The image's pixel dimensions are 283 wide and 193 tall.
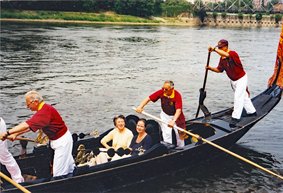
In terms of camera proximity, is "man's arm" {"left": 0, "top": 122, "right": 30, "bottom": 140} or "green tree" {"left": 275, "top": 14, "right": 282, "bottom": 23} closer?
"man's arm" {"left": 0, "top": 122, "right": 30, "bottom": 140}

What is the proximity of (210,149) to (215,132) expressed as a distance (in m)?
0.46

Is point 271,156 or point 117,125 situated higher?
point 117,125

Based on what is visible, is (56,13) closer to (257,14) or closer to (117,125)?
(257,14)

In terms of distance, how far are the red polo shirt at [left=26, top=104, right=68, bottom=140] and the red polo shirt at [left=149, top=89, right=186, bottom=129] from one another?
112 inches

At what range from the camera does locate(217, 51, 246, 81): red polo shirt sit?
11.3m

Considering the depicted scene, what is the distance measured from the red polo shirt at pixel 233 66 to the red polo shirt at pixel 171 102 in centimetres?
203

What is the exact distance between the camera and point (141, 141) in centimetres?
979

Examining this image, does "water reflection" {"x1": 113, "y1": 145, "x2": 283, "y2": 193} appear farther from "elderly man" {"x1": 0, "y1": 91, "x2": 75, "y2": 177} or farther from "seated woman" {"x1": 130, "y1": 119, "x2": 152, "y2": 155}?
"elderly man" {"x1": 0, "y1": 91, "x2": 75, "y2": 177}

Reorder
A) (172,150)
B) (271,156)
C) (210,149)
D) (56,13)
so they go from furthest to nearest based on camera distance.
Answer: (56,13), (271,156), (210,149), (172,150)

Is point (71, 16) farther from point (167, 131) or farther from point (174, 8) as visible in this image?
point (167, 131)

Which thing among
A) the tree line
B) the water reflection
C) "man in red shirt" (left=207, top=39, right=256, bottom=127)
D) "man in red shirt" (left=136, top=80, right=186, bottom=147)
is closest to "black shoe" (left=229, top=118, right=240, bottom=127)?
"man in red shirt" (left=207, top=39, right=256, bottom=127)

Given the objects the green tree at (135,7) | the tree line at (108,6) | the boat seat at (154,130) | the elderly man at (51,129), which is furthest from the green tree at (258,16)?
the elderly man at (51,129)

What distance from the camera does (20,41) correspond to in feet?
134

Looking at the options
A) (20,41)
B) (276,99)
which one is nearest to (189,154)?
(276,99)
